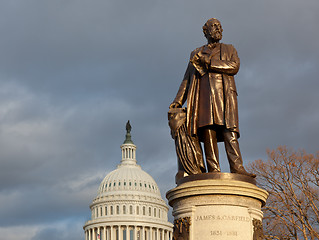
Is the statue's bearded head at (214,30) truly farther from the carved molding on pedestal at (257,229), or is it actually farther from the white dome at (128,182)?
the white dome at (128,182)

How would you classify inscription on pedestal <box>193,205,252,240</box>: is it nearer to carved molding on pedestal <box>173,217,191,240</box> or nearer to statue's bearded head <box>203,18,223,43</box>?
carved molding on pedestal <box>173,217,191,240</box>

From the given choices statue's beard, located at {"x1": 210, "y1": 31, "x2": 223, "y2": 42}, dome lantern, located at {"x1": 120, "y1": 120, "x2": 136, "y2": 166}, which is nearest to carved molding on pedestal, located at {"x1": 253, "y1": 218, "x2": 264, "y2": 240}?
statue's beard, located at {"x1": 210, "y1": 31, "x2": 223, "y2": 42}

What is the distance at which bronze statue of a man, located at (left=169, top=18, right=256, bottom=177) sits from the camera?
13.1 m

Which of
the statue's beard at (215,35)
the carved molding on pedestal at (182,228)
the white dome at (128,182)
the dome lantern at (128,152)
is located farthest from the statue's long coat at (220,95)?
the dome lantern at (128,152)

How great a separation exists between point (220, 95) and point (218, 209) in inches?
94.9

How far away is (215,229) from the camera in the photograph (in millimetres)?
12031

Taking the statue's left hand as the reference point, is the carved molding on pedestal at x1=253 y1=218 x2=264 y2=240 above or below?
below

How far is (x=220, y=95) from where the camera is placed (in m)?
13.2

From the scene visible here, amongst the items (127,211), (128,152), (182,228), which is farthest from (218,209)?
(128,152)

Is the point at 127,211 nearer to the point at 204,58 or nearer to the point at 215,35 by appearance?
the point at 215,35

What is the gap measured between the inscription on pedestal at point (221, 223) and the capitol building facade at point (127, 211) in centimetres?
12728

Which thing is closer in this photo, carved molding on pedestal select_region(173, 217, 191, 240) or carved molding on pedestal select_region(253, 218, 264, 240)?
carved molding on pedestal select_region(173, 217, 191, 240)

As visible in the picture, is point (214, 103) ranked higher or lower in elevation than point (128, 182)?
lower

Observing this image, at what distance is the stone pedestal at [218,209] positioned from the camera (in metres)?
12.1
